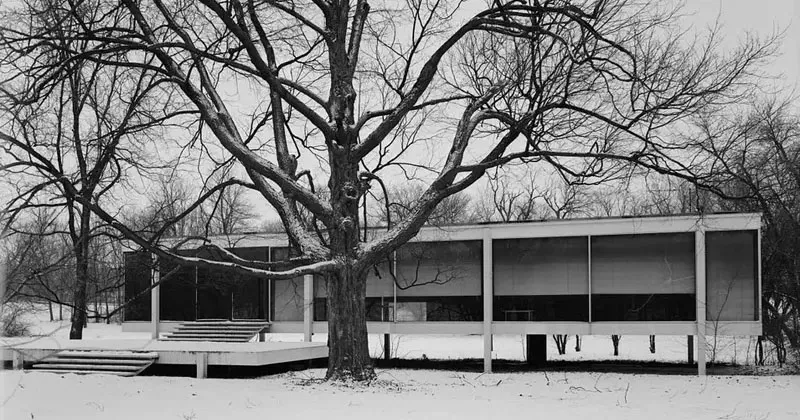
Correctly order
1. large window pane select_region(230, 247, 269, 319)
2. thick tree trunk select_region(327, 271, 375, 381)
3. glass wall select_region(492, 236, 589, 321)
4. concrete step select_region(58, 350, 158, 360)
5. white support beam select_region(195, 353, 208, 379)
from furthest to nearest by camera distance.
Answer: large window pane select_region(230, 247, 269, 319), glass wall select_region(492, 236, 589, 321), concrete step select_region(58, 350, 158, 360), white support beam select_region(195, 353, 208, 379), thick tree trunk select_region(327, 271, 375, 381)

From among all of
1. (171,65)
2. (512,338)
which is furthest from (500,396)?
(512,338)

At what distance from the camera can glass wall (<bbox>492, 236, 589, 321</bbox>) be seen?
2122cm

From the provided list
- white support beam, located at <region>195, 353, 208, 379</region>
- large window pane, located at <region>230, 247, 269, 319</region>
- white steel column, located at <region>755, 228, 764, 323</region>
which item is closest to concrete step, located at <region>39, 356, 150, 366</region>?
white support beam, located at <region>195, 353, 208, 379</region>

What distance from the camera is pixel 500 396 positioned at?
13.2 metres

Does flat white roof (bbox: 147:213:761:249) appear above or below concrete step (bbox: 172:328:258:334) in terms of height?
above

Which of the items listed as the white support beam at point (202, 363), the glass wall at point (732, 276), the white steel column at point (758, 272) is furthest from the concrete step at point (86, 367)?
the white steel column at point (758, 272)

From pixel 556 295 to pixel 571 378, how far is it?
11.2ft

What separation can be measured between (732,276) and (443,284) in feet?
23.3

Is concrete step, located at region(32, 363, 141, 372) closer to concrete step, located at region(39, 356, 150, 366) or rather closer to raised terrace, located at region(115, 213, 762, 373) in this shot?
concrete step, located at region(39, 356, 150, 366)

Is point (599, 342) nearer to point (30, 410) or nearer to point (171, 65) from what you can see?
point (171, 65)

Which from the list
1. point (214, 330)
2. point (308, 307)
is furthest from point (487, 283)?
point (214, 330)

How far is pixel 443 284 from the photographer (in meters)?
22.3

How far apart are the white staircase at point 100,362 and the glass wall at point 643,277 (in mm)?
10719

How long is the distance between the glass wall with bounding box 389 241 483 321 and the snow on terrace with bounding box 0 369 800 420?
186 inches
